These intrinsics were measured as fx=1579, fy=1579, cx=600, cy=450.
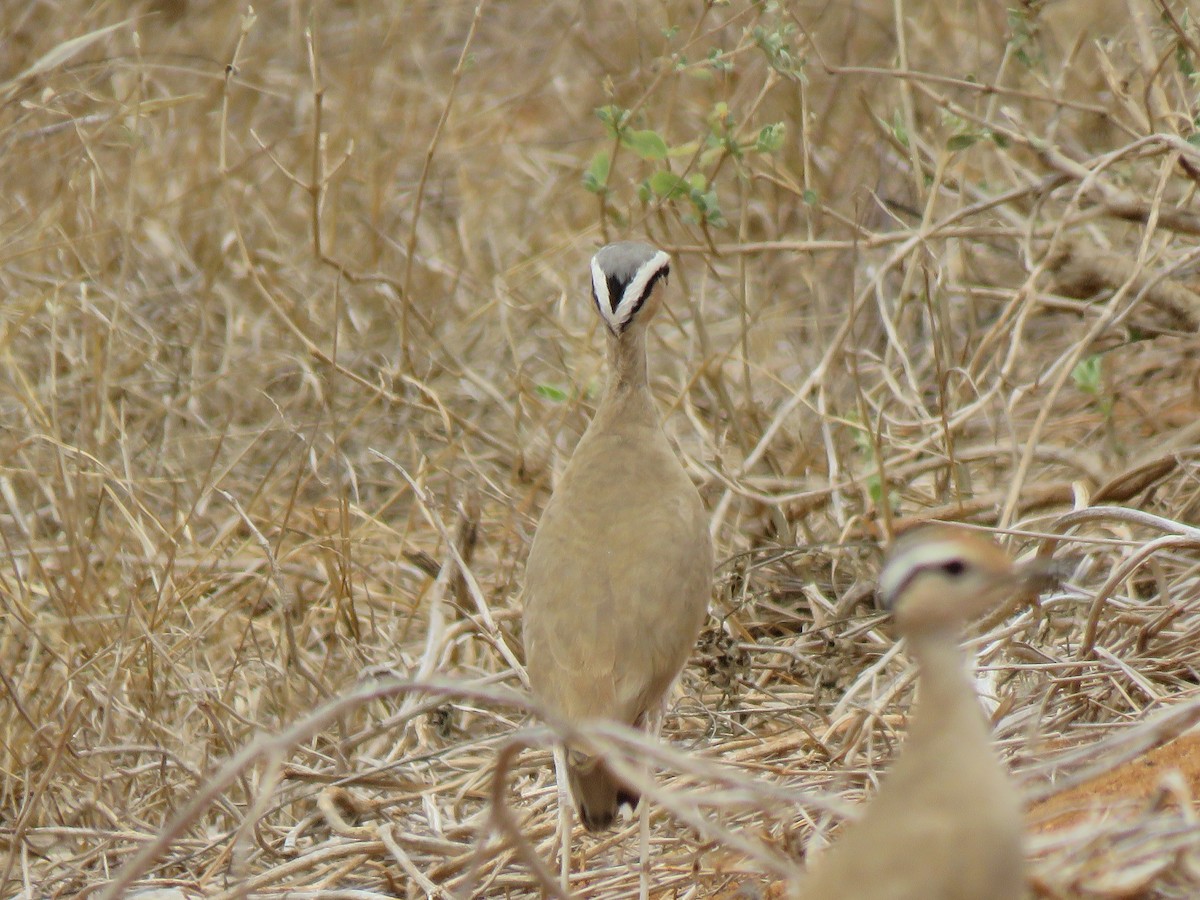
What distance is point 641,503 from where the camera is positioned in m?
3.45

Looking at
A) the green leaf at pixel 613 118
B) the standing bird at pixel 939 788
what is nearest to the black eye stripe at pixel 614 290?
the green leaf at pixel 613 118

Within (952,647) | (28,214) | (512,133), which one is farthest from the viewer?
(512,133)

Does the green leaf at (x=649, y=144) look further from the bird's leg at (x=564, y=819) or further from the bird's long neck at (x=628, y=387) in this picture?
the bird's leg at (x=564, y=819)

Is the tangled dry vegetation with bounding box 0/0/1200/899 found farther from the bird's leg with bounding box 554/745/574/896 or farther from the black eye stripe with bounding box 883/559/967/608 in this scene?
the black eye stripe with bounding box 883/559/967/608

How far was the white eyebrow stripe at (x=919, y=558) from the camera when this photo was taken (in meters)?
1.96

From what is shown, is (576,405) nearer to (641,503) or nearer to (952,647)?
(641,503)

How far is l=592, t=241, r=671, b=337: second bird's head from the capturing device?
3604mm

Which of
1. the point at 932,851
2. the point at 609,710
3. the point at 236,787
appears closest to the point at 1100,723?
the point at 609,710

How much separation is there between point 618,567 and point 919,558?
1.39 metres

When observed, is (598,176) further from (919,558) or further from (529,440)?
(919,558)

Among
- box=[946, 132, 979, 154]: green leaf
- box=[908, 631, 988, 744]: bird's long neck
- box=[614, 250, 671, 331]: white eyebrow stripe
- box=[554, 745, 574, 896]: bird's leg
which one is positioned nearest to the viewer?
box=[908, 631, 988, 744]: bird's long neck

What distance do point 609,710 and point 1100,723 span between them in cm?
98

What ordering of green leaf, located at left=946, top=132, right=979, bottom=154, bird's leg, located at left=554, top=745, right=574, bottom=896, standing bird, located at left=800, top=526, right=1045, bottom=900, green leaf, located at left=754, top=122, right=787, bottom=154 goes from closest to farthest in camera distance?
1. standing bird, located at left=800, top=526, right=1045, bottom=900
2. bird's leg, located at left=554, top=745, right=574, bottom=896
3. green leaf, located at left=754, top=122, right=787, bottom=154
4. green leaf, located at left=946, top=132, right=979, bottom=154

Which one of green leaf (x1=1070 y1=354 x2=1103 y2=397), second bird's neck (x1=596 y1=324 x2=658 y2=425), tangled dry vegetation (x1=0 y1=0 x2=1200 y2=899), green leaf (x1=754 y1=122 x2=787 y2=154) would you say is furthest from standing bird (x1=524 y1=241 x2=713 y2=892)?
green leaf (x1=1070 y1=354 x2=1103 y2=397)
